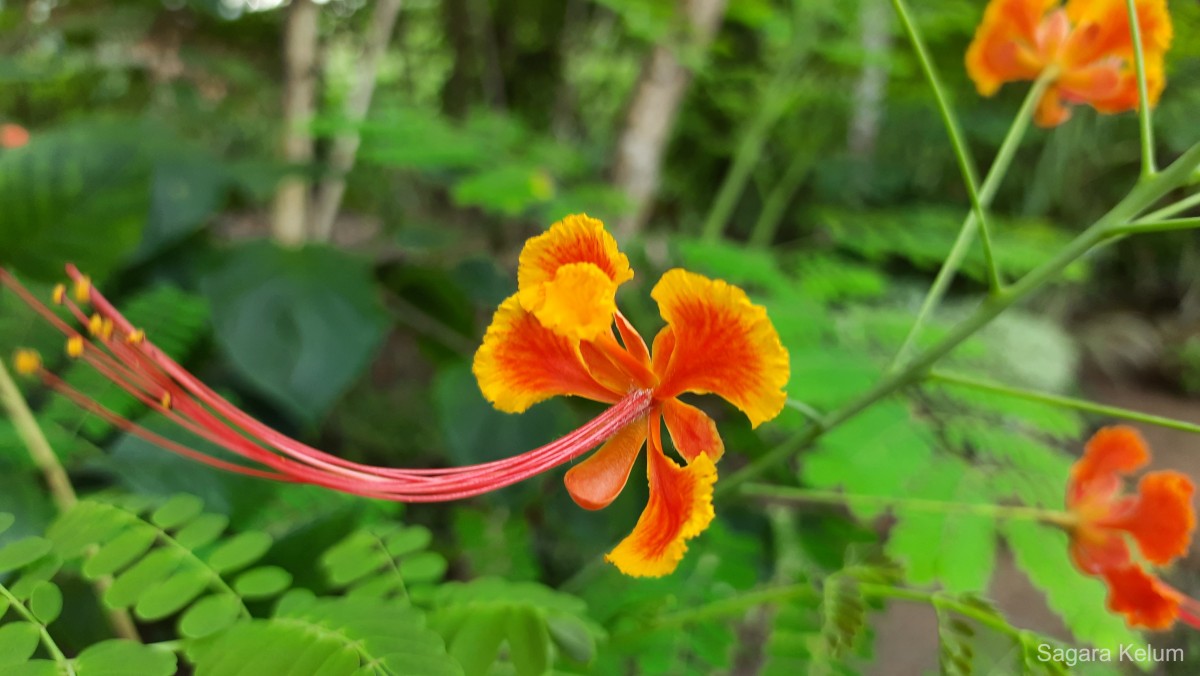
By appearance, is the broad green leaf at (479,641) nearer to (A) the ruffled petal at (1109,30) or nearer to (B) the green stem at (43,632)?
(B) the green stem at (43,632)

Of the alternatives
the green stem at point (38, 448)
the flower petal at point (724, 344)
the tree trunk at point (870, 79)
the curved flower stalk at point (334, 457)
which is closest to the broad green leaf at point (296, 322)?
the green stem at point (38, 448)

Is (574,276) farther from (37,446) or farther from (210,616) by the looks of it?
(37,446)

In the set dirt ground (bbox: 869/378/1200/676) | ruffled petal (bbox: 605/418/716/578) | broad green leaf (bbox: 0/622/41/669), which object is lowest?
dirt ground (bbox: 869/378/1200/676)

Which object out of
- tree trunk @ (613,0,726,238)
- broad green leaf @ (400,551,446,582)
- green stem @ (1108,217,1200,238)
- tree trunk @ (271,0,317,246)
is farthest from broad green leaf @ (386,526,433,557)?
tree trunk @ (613,0,726,238)

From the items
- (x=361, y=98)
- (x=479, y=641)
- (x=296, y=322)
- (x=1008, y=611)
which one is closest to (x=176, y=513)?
(x=479, y=641)

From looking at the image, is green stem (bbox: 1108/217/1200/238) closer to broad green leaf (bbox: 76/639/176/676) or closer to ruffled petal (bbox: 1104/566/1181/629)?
ruffled petal (bbox: 1104/566/1181/629)

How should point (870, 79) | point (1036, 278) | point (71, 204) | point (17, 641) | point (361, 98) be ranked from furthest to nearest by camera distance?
point (870, 79) → point (361, 98) → point (71, 204) → point (1036, 278) → point (17, 641)
